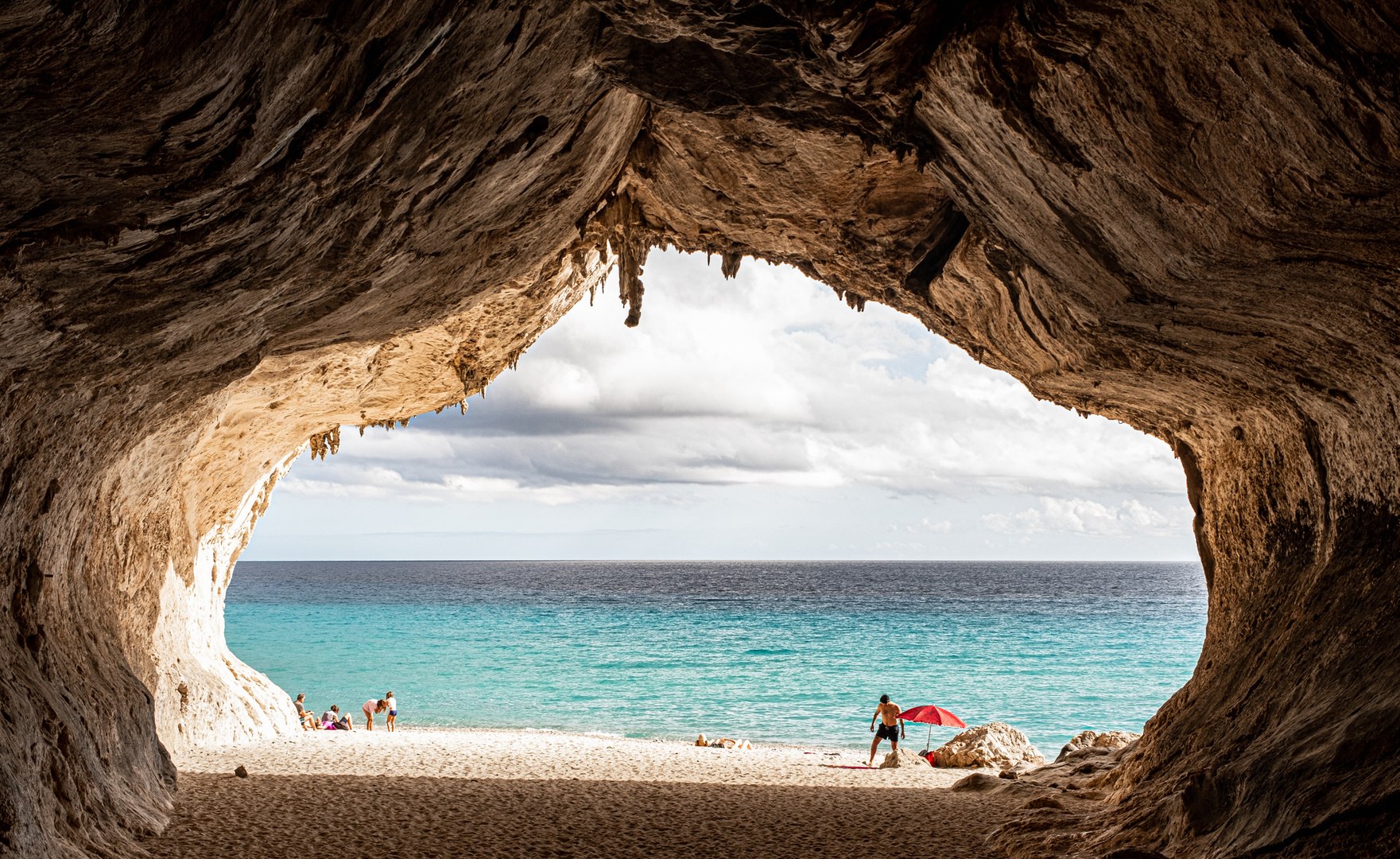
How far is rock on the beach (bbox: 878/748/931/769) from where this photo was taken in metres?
16.4

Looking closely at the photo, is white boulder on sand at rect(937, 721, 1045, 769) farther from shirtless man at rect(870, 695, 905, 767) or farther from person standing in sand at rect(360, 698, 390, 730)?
person standing in sand at rect(360, 698, 390, 730)

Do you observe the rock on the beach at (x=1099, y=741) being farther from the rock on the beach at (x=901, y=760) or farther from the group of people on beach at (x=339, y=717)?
the group of people on beach at (x=339, y=717)

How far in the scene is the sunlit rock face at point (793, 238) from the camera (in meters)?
4.79

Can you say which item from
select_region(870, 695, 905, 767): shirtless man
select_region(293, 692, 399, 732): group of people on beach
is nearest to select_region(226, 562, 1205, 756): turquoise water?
select_region(293, 692, 399, 732): group of people on beach

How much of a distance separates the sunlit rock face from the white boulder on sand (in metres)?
6.10

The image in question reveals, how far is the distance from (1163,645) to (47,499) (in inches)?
2174

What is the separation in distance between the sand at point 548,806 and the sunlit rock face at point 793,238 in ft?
3.87

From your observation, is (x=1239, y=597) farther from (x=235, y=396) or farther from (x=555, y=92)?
(x=235, y=396)

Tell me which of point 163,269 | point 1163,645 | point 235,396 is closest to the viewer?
point 163,269

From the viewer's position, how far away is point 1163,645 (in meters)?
49.5

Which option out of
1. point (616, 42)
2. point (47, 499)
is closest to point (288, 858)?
point (47, 499)

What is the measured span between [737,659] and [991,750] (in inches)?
1056

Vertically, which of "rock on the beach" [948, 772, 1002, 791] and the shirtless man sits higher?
"rock on the beach" [948, 772, 1002, 791]

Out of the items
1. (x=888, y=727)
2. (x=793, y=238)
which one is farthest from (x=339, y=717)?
(x=793, y=238)
